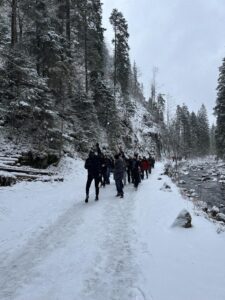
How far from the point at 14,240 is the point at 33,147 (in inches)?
409

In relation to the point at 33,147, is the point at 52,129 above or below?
above

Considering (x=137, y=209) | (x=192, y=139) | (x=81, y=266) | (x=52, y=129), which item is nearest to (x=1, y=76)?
(x=52, y=129)

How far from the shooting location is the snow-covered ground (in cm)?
430

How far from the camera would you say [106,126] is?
33781mm

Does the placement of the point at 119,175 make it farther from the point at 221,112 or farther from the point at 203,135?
the point at 203,135

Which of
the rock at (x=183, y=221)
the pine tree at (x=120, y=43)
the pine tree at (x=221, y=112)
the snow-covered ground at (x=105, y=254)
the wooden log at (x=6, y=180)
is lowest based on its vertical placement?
the snow-covered ground at (x=105, y=254)

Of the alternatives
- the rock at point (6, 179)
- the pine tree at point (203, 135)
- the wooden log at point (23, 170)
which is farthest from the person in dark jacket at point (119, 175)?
the pine tree at point (203, 135)

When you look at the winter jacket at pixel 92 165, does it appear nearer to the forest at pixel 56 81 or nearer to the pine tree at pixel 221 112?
the forest at pixel 56 81

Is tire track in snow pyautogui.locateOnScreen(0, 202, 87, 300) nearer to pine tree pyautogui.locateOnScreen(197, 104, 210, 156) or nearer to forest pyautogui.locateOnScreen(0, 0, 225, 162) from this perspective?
forest pyautogui.locateOnScreen(0, 0, 225, 162)

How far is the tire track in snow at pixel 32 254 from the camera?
4457 mm

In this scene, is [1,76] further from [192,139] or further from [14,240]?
[192,139]

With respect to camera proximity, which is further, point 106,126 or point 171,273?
point 106,126

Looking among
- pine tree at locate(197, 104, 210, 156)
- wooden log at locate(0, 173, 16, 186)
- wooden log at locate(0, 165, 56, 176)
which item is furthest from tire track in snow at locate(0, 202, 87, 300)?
pine tree at locate(197, 104, 210, 156)

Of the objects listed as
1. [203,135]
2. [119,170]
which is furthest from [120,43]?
[203,135]
